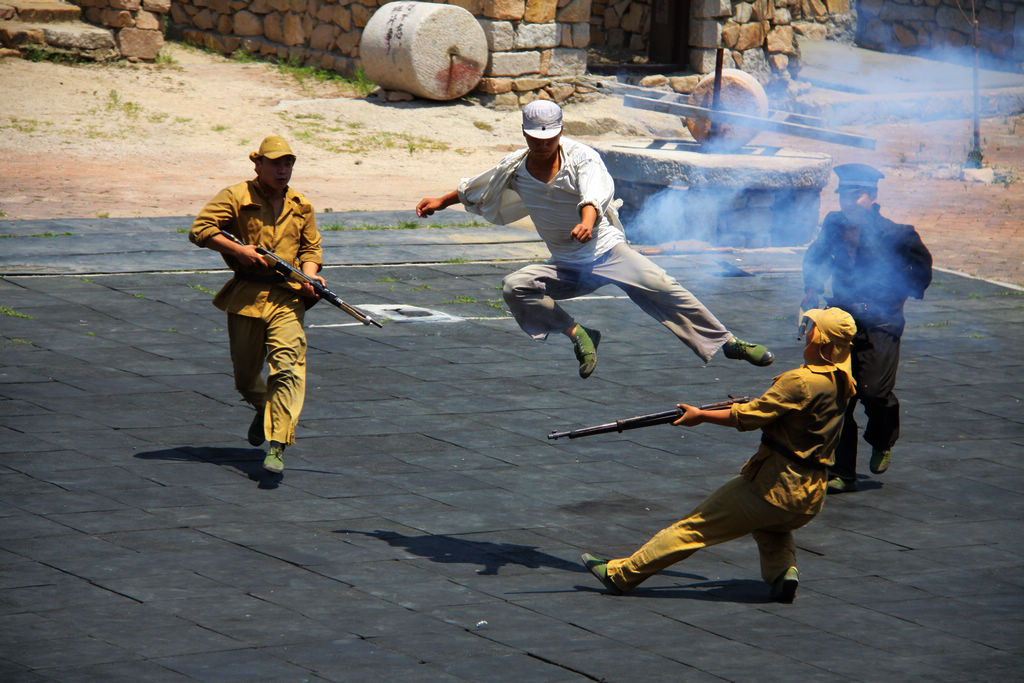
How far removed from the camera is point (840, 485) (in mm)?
6703

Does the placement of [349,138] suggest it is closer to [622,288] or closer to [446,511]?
[622,288]

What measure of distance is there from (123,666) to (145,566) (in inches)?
37.7

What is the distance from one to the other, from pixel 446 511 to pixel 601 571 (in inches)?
42.5

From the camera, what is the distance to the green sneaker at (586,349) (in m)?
6.32

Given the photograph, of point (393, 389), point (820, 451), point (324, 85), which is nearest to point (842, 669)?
point (820, 451)

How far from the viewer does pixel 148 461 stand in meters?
6.58

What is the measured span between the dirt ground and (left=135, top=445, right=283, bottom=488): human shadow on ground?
23.0 feet

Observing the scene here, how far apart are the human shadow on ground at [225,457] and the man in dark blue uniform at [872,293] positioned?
297cm

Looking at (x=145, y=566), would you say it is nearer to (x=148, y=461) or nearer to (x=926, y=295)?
(x=148, y=461)

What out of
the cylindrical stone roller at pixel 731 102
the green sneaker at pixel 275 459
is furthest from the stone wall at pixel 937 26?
the green sneaker at pixel 275 459

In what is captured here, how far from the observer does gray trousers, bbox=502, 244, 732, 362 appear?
642 cm

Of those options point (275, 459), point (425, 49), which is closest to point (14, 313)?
point (275, 459)

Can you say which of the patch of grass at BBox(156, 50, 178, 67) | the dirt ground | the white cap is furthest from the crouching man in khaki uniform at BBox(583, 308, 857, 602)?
the patch of grass at BBox(156, 50, 178, 67)

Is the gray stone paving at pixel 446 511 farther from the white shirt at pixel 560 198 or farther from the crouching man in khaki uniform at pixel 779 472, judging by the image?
the white shirt at pixel 560 198
